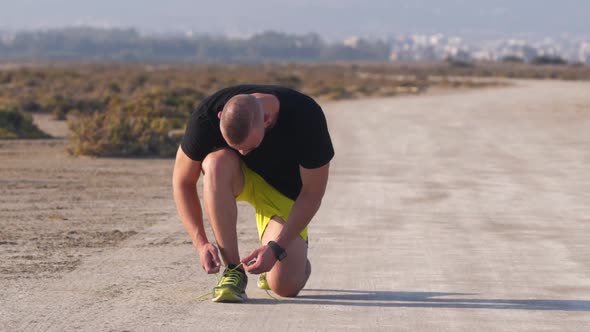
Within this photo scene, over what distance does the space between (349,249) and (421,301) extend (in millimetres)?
2143

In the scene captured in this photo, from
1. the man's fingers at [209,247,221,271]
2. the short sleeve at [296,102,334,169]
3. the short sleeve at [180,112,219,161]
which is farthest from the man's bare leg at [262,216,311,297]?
the short sleeve at [180,112,219,161]

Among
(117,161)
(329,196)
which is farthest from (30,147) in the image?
(329,196)

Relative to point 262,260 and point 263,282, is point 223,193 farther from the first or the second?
point 263,282

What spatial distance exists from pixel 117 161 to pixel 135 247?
349 inches

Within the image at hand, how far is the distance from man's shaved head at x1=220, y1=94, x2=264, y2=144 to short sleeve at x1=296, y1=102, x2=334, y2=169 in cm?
54

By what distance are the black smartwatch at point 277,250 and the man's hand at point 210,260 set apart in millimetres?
309

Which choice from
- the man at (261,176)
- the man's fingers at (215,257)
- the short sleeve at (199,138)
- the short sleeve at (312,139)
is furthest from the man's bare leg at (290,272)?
the short sleeve at (199,138)

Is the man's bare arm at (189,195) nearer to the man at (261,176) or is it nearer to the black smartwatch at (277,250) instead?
the man at (261,176)

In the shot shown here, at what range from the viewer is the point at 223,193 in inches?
255

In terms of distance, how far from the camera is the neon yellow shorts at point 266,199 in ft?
22.2

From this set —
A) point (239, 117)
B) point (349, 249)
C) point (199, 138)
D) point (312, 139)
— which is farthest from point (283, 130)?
point (349, 249)

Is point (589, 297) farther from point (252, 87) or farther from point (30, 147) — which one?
point (30, 147)

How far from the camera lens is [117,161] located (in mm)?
17547

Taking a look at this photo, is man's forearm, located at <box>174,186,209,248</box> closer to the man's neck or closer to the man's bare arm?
the man's bare arm
